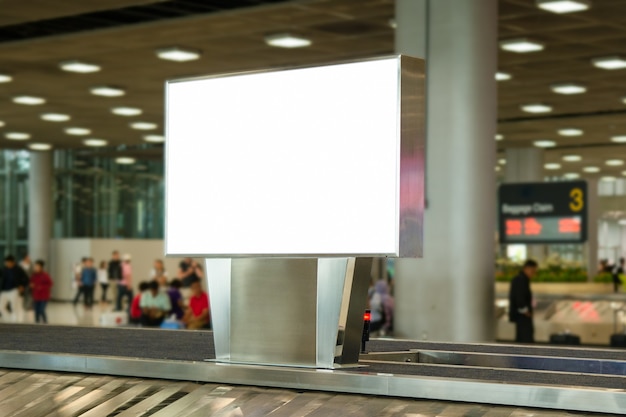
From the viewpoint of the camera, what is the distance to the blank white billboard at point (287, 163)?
582cm

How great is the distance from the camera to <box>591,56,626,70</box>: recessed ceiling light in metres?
24.2

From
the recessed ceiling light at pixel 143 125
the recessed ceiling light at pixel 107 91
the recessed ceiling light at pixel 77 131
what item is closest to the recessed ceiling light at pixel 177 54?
the recessed ceiling light at pixel 107 91

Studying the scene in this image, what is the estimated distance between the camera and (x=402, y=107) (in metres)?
5.78

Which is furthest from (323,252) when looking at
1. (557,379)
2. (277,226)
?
(557,379)

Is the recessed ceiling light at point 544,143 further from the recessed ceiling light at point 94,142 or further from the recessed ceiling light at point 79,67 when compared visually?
the recessed ceiling light at point 79,67

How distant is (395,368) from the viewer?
5977 millimetres

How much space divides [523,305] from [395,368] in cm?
1629

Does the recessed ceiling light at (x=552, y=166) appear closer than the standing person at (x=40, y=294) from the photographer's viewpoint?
No

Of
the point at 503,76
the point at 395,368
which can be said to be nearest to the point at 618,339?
the point at 503,76

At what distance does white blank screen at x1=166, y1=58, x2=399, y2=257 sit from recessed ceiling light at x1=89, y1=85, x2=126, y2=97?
23.0 meters

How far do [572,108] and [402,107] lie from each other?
2799cm

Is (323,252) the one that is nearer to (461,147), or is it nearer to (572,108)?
(461,147)

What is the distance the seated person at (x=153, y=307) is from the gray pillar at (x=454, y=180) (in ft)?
25.7

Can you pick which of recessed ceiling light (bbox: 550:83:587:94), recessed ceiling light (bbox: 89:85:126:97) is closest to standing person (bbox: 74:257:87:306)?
recessed ceiling light (bbox: 89:85:126:97)
